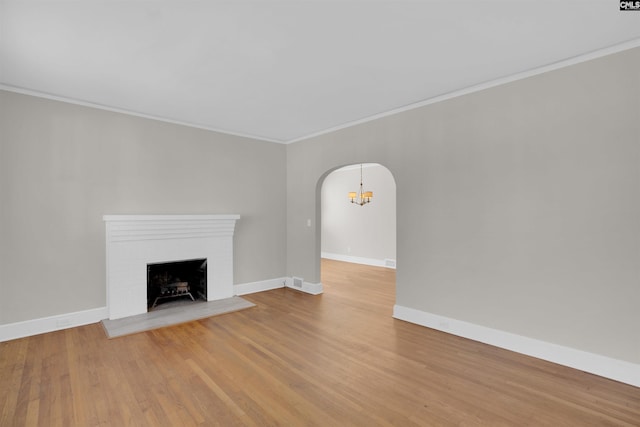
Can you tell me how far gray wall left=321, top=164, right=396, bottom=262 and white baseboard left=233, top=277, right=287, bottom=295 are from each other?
3.40 meters

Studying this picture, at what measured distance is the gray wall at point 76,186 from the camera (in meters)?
3.29

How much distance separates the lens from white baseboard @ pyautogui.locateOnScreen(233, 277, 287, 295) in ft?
16.5

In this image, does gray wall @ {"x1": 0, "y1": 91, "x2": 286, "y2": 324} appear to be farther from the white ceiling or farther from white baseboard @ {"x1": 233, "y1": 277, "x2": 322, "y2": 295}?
white baseboard @ {"x1": 233, "y1": 277, "x2": 322, "y2": 295}

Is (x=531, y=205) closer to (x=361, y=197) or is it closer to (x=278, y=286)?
(x=278, y=286)

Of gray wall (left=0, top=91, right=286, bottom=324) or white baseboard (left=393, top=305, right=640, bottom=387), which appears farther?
gray wall (left=0, top=91, right=286, bottom=324)

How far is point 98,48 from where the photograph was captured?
8.11ft

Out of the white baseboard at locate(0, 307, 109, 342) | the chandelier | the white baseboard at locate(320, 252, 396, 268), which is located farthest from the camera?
the chandelier

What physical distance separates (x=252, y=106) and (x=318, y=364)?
123 inches

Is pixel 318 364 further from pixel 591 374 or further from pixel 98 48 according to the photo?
pixel 98 48

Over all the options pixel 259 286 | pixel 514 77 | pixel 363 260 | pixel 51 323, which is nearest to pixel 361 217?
pixel 363 260

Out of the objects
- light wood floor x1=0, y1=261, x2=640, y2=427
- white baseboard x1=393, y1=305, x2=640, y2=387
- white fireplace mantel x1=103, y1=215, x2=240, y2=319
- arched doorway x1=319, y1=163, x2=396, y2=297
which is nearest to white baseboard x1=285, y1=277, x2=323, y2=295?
white fireplace mantel x1=103, y1=215, x2=240, y2=319

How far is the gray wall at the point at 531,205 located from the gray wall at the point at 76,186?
2969 millimetres

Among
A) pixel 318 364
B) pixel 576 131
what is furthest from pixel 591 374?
pixel 318 364

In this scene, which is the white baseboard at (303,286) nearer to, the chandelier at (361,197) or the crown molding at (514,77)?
the crown molding at (514,77)
